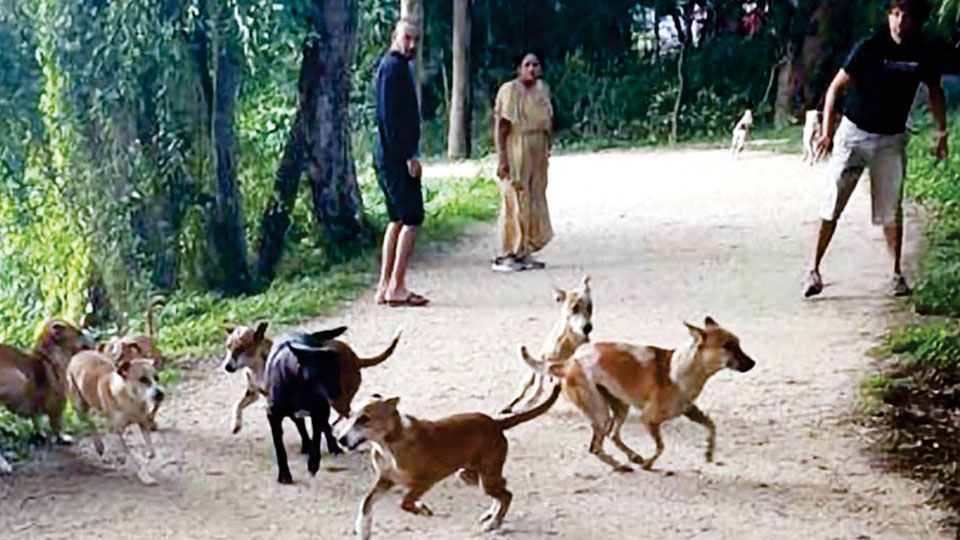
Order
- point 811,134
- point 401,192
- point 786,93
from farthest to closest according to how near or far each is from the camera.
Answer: point 786,93, point 811,134, point 401,192

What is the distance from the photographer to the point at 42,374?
5094mm

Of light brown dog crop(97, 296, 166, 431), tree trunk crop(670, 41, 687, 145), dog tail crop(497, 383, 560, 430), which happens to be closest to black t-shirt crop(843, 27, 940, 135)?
dog tail crop(497, 383, 560, 430)

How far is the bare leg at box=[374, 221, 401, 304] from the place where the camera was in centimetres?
780

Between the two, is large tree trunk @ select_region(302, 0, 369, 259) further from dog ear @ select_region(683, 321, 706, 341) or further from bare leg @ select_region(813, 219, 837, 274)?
dog ear @ select_region(683, 321, 706, 341)

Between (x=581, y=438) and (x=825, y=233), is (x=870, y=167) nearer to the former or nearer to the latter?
(x=825, y=233)

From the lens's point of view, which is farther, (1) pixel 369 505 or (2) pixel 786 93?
(2) pixel 786 93

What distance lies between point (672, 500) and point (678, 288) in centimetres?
397

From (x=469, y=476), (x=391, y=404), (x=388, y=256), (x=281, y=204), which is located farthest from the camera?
(x=281, y=204)

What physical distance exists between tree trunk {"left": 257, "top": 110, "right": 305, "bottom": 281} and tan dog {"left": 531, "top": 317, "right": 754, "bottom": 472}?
5.12 metres

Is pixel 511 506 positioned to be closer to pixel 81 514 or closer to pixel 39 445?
pixel 81 514

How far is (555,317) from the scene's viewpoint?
302 inches

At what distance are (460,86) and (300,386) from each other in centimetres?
1407

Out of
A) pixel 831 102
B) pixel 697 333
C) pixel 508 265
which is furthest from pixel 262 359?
pixel 508 265

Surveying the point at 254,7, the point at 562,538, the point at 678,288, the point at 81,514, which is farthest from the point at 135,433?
the point at 678,288
